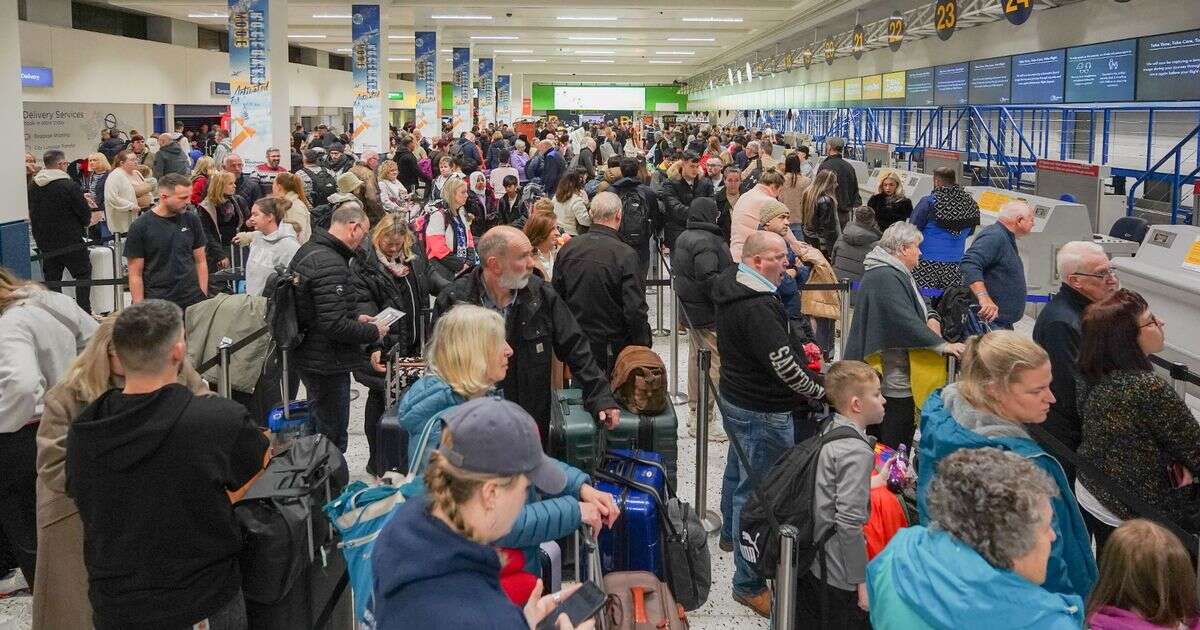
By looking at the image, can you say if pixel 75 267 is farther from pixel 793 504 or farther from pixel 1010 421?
pixel 1010 421

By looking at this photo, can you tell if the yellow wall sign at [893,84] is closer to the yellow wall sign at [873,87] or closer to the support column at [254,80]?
the yellow wall sign at [873,87]

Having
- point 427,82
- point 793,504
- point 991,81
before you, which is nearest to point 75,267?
point 793,504

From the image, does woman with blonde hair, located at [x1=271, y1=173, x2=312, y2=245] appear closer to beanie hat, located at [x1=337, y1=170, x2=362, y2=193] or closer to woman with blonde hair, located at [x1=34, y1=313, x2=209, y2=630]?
beanie hat, located at [x1=337, y1=170, x2=362, y2=193]

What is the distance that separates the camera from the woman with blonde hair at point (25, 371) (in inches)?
142

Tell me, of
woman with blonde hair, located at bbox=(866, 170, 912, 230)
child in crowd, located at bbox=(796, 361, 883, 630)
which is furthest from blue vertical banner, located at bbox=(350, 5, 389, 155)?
child in crowd, located at bbox=(796, 361, 883, 630)

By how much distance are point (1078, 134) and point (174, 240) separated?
43.5ft

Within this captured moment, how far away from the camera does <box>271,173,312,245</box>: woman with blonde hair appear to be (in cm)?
728

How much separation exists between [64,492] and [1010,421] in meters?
2.94

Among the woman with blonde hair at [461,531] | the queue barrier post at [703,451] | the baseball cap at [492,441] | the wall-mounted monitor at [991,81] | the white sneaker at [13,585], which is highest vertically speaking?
the wall-mounted monitor at [991,81]

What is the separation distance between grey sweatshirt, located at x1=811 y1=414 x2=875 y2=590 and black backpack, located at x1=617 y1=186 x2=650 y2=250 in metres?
6.15

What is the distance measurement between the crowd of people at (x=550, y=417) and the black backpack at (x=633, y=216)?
232cm

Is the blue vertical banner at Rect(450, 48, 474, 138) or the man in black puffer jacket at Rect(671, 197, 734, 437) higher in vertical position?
the blue vertical banner at Rect(450, 48, 474, 138)

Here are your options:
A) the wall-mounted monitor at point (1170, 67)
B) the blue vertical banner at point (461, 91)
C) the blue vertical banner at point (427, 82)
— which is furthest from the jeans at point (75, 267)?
the blue vertical banner at point (461, 91)

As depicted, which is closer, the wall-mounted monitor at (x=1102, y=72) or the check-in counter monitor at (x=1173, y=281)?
the check-in counter monitor at (x=1173, y=281)
